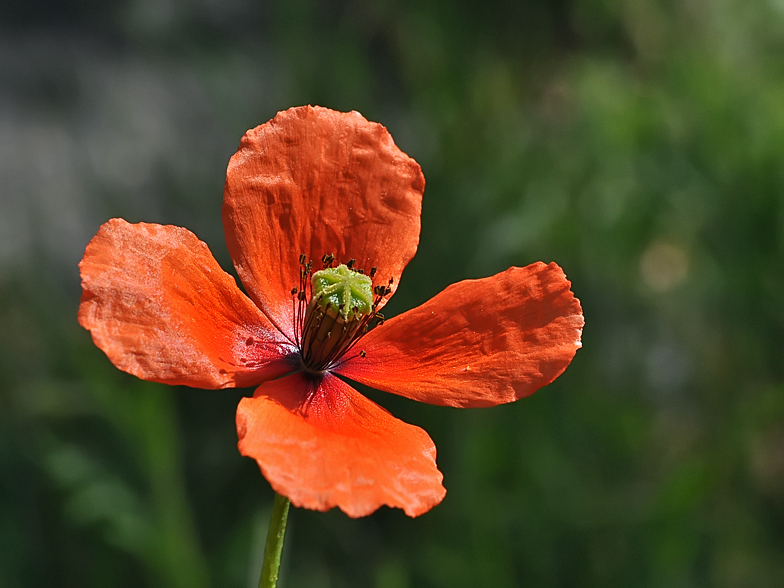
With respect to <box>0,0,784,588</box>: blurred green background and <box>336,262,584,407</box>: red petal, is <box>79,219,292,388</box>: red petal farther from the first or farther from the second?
<box>0,0,784,588</box>: blurred green background

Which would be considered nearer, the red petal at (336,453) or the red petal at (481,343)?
the red petal at (336,453)

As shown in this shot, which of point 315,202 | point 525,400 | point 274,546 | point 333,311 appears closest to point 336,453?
point 274,546

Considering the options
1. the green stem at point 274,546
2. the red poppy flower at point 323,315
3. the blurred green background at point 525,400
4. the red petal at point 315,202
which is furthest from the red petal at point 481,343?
the blurred green background at point 525,400

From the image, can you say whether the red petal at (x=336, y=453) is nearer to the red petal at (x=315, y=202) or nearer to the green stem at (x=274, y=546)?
the green stem at (x=274, y=546)

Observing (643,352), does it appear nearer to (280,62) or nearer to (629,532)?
(629,532)

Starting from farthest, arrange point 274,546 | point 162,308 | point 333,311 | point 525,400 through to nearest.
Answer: point 525,400
point 333,311
point 162,308
point 274,546

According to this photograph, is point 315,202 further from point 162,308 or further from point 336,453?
point 336,453

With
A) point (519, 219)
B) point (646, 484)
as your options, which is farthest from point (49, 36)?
point (646, 484)

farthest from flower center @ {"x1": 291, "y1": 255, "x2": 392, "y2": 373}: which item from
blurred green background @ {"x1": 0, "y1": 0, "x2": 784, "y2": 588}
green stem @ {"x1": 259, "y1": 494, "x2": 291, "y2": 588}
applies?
blurred green background @ {"x1": 0, "y1": 0, "x2": 784, "y2": 588}
